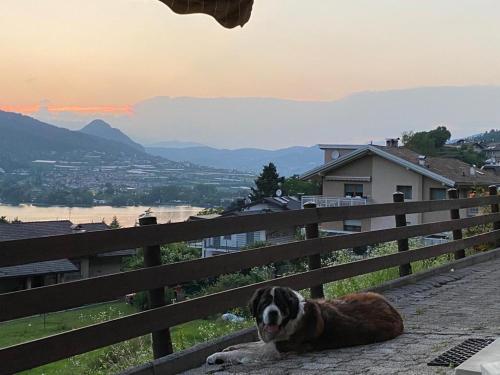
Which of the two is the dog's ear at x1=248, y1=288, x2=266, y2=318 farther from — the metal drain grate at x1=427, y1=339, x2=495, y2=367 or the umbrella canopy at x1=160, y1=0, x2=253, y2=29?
the umbrella canopy at x1=160, y1=0, x2=253, y2=29

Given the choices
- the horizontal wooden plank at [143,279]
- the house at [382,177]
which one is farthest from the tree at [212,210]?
the house at [382,177]

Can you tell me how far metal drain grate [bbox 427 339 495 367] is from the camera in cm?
510

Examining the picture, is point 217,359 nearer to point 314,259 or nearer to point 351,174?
point 314,259

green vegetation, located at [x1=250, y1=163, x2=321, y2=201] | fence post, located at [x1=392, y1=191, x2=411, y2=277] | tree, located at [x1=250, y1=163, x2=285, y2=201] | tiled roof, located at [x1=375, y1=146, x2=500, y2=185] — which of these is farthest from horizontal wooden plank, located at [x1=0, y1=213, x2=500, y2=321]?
green vegetation, located at [x1=250, y1=163, x2=321, y2=201]

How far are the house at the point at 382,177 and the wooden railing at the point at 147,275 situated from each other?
105 ft

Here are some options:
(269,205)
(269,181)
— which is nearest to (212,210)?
(269,205)

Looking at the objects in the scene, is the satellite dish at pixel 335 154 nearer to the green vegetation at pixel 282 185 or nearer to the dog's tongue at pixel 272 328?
the green vegetation at pixel 282 185

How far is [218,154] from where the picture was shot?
102 ft

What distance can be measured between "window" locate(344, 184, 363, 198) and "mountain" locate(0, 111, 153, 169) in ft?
75.0

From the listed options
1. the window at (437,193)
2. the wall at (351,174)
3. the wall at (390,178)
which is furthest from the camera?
the wall at (351,174)

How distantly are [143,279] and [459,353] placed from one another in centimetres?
265

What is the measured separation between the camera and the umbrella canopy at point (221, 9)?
5.24 ft

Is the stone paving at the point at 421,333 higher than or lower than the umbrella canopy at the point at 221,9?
lower

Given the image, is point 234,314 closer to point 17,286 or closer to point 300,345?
point 300,345
